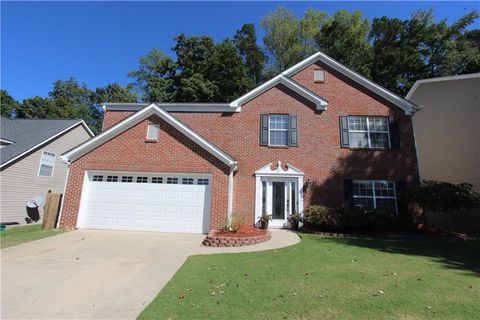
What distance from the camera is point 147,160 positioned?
11.7 meters

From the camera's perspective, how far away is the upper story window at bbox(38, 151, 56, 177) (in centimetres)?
1641

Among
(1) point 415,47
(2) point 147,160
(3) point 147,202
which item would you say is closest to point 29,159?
(2) point 147,160

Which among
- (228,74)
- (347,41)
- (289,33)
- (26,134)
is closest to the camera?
(26,134)

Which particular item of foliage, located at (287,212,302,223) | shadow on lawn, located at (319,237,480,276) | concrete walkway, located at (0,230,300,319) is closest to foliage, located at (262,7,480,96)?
Answer: foliage, located at (287,212,302,223)

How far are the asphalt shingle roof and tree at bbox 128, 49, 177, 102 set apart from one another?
12214 mm

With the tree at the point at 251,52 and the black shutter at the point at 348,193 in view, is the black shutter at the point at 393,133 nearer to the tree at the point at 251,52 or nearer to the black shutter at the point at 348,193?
the black shutter at the point at 348,193

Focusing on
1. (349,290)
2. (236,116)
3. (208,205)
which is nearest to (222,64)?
(236,116)

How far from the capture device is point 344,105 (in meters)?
14.0

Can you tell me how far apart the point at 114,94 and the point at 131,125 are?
30651mm

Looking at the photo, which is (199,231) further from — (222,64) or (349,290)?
(222,64)

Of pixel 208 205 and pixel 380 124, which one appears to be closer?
pixel 208 205

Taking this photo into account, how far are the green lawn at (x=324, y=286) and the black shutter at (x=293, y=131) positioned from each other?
6528 millimetres

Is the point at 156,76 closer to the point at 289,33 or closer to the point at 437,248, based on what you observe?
the point at 289,33

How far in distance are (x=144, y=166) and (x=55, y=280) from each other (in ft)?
21.8
